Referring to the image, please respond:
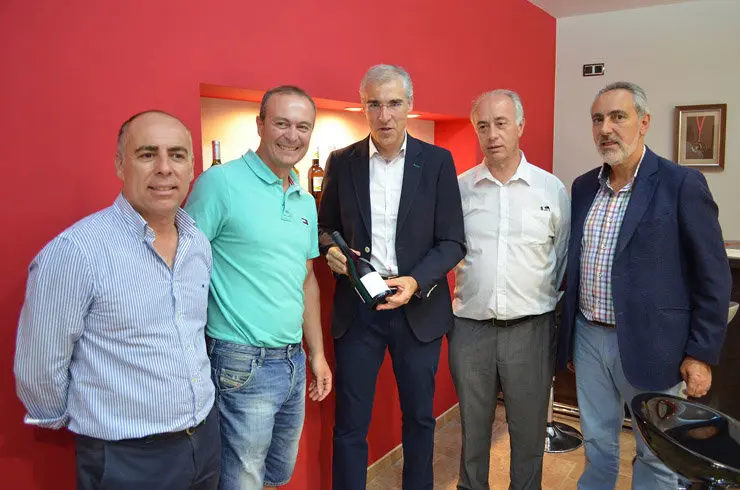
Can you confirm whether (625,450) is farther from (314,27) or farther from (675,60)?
(675,60)

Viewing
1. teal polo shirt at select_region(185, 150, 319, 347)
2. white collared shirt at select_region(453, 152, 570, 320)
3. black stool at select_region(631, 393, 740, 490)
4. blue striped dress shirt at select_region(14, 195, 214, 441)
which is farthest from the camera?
white collared shirt at select_region(453, 152, 570, 320)

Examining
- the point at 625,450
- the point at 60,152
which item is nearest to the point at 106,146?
the point at 60,152

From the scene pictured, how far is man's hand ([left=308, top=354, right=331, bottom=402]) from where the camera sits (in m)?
2.17

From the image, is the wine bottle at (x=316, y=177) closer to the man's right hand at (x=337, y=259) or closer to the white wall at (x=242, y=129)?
the white wall at (x=242, y=129)

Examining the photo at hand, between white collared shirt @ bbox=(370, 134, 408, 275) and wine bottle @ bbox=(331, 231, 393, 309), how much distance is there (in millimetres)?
80

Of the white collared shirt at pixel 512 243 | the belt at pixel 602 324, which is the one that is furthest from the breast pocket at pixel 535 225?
the belt at pixel 602 324

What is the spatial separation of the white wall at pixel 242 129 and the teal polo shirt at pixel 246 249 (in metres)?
0.62

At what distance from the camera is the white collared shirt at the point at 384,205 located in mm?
2234

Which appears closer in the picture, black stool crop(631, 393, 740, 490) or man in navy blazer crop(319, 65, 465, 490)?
black stool crop(631, 393, 740, 490)

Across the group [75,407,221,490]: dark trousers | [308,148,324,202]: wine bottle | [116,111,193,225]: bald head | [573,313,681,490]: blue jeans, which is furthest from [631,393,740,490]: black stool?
[308,148,324,202]: wine bottle

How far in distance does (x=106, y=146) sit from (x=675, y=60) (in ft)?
15.4

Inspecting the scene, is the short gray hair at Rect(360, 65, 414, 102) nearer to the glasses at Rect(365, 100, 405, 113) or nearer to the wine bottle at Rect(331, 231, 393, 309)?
the glasses at Rect(365, 100, 405, 113)

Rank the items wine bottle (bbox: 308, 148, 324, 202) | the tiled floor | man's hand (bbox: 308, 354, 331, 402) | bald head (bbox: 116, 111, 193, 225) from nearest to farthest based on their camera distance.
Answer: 1. bald head (bbox: 116, 111, 193, 225)
2. man's hand (bbox: 308, 354, 331, 402)
3. wine bottle (bbox: 308, 148, 324, 202)
4. the tiled floor

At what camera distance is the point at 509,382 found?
235 cm
